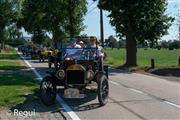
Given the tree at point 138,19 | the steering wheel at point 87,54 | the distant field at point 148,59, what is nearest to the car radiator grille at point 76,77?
the steering wheel at point 87,54

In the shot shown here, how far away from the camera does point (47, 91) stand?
1388 centimetres

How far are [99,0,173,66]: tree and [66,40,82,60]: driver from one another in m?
19.6

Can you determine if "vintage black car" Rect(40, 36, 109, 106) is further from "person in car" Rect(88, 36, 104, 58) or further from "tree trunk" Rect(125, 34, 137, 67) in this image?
"tree trunk" Rect(125, 34, 137, 67)

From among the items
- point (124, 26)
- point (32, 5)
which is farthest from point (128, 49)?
point (32, 5)

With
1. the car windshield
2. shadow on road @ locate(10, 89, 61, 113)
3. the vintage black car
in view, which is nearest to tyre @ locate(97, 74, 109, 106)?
the vintage black car

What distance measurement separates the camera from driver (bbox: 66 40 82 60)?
15.3 m

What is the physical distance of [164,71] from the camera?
28.9m

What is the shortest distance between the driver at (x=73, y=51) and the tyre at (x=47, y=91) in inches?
53.6

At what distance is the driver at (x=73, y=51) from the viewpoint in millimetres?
15336

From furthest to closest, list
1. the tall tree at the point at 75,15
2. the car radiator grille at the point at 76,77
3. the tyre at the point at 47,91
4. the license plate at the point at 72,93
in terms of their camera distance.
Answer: the tall tree at the point at 75,15 → the car radiator grille at the point at 76,77 → the tyre at the point at 47,91 → the license plate at the point at 72,93

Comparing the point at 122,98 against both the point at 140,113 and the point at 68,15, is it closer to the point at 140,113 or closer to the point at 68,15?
the point at 140,113

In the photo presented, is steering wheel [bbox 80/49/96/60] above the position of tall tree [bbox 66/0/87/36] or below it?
below

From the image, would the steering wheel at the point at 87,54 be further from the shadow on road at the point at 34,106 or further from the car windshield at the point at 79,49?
the shadow on road at the point at 34,106

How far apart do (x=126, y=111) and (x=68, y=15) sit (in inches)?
1845
